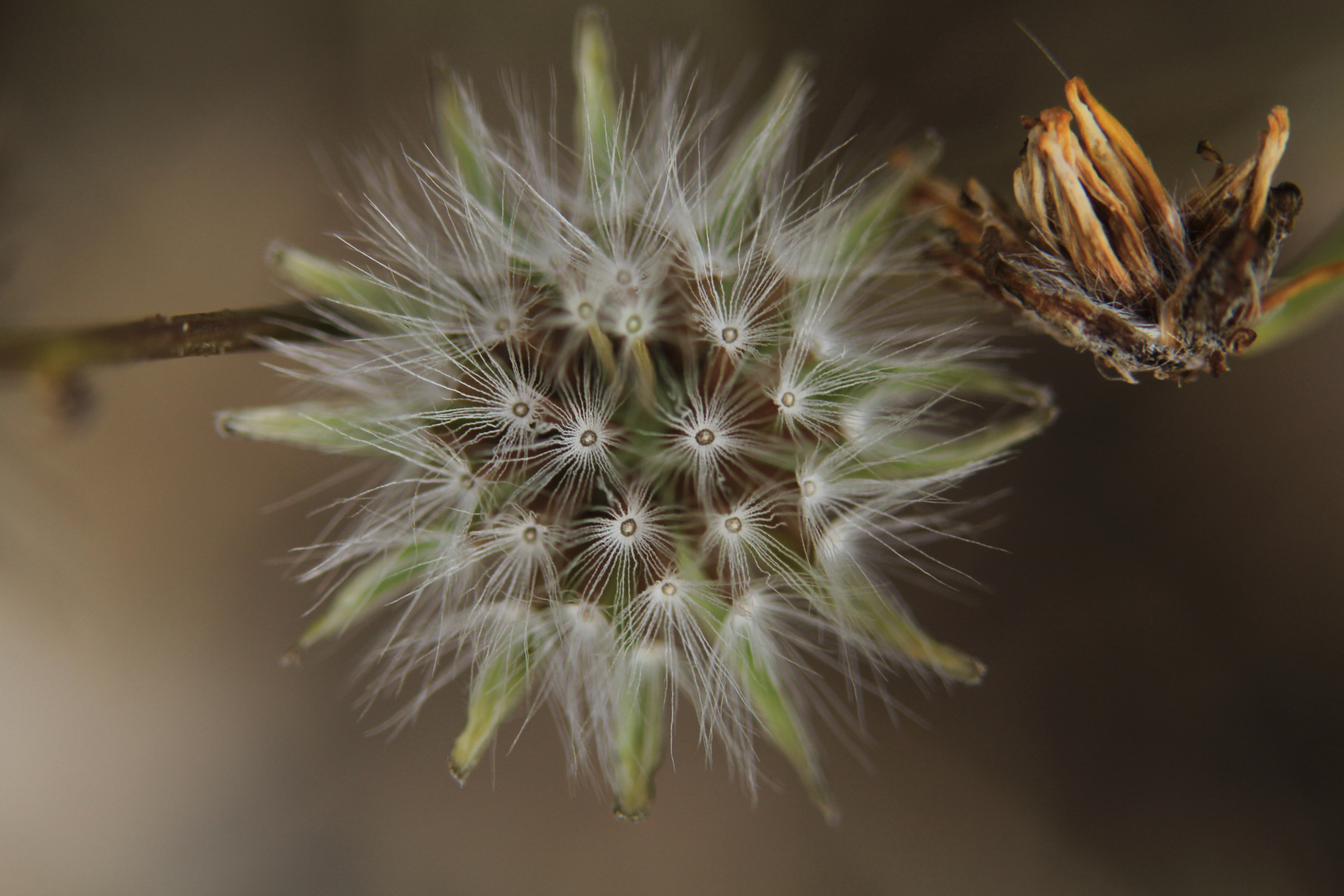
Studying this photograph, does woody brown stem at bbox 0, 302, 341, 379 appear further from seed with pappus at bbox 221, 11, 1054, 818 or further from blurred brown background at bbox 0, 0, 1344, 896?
blurred brown background at bbox 0, 0, 1344, 896

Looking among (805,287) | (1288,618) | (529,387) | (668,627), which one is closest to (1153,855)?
(1288,618)

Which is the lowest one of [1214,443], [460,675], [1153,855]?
[1153,855]

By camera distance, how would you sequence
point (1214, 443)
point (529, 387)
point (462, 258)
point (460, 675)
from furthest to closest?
point (460, 675) → point (1214, 443) → point (462, 258) → point (529, 387)

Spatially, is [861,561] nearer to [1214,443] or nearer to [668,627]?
[668,627]

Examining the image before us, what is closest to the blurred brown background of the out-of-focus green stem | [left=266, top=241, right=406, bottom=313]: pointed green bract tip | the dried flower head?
the out-of-focus green stem

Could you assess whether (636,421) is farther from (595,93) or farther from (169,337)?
(169,337)
